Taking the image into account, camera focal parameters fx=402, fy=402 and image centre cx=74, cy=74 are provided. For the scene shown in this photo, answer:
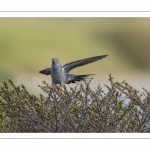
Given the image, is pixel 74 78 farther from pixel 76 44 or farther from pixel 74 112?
pixel 76 44

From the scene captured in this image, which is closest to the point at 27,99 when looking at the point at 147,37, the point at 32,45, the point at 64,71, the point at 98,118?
the point at 98,118

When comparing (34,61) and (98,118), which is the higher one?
(34,61)

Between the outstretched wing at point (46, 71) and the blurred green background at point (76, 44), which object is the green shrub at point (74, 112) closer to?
the outstretched wing at point (46, 71)

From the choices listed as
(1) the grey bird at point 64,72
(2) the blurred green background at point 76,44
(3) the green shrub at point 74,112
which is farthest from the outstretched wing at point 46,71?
(3) the green shrub at point 74,112

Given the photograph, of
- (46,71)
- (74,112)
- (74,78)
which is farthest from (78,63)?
(74,112)
